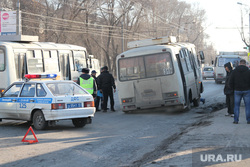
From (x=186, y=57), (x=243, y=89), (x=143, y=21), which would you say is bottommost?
(x=243, y=89)

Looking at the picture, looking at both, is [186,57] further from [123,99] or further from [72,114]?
[72,114]

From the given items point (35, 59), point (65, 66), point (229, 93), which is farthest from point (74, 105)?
point (65, 66)

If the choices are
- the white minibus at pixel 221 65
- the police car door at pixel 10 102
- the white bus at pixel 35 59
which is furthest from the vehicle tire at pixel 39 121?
the white minibus at pixel 221 65

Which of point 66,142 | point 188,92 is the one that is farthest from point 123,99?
point 66,142

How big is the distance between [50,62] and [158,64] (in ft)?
23.0

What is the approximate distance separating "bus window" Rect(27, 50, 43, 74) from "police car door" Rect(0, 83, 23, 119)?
6205 mm

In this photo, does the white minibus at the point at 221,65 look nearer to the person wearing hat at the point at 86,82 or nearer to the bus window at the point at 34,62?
the bus window at the point at 34,62

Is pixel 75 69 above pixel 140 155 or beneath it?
above

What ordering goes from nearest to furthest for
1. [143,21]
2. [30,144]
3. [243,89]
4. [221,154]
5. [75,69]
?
[221,154]
[30,144]
[243,89]
[75,69]
[143,21]

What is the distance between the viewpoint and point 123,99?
55.2ft

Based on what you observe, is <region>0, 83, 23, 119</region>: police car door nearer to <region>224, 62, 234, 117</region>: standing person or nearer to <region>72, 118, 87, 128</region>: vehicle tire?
<region>72, 118, 87, 128</region>: vehicle tire

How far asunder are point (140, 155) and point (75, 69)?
51.6 ft

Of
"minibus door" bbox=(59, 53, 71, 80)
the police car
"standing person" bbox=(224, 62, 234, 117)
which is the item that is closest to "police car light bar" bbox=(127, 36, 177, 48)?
"standing person" bbox=(224, 62, 234, 117)

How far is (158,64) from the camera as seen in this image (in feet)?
54.2
